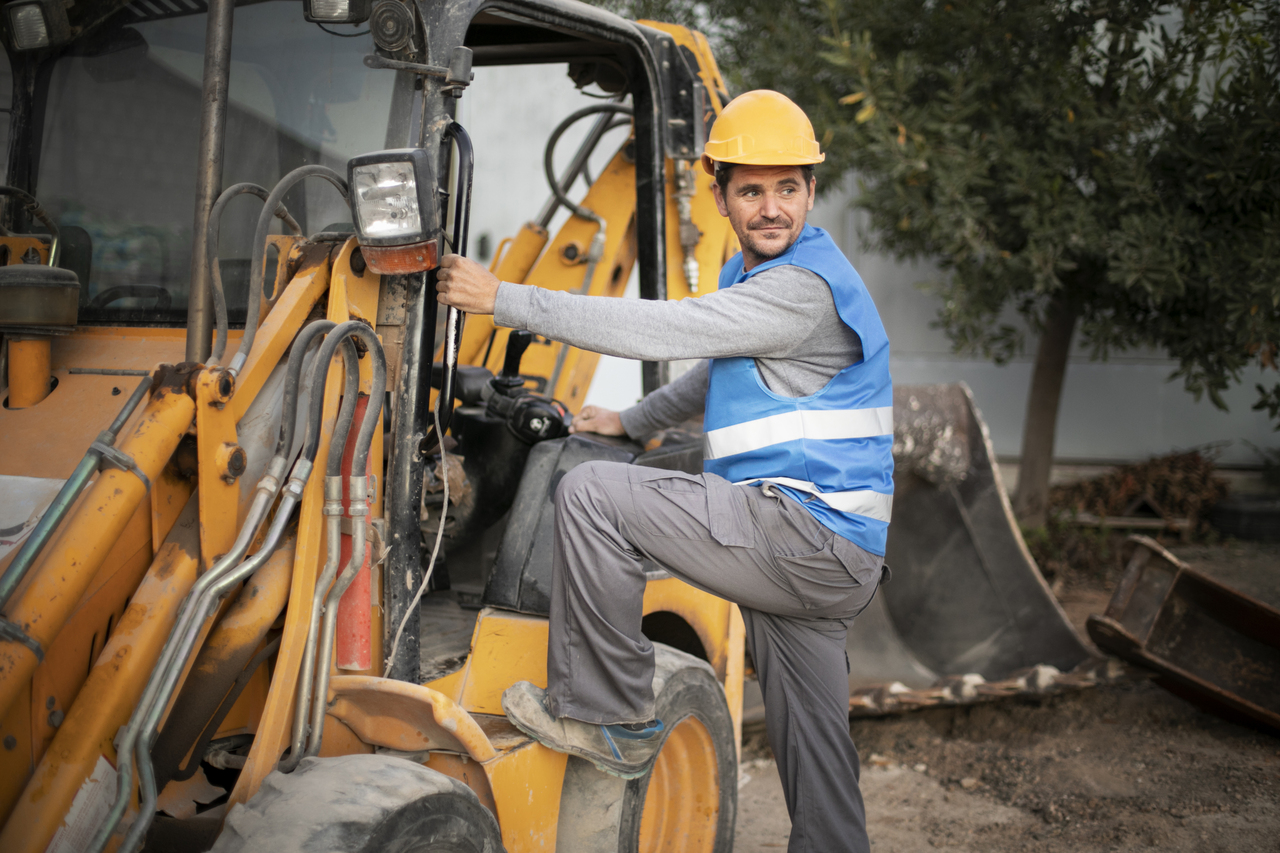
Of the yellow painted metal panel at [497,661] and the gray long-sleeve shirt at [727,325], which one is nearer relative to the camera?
the gray long-sleeve shirt at [727,325]

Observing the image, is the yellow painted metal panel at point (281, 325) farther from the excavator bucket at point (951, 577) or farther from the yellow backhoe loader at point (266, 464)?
the excavator bucket at point (951, 577)

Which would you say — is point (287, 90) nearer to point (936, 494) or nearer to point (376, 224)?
point (376, 224)

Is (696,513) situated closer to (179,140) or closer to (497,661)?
(497,661)

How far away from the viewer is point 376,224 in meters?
2.04

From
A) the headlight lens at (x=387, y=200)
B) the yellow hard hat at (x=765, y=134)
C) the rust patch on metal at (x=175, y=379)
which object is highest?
the yellow hard hat at (x=765, y=134)

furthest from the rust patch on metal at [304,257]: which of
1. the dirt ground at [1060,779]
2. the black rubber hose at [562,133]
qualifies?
the dirt ground at [1060,779]

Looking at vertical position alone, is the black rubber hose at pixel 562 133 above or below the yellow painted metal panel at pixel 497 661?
above

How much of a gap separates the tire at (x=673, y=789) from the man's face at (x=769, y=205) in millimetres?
1130

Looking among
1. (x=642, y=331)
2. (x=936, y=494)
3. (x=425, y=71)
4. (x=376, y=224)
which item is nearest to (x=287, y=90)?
(x=425, y=71)

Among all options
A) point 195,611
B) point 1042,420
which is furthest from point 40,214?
point 1042,420

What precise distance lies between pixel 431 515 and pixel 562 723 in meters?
1.00

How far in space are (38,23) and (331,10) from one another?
2.98 ft

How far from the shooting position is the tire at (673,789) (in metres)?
2.50

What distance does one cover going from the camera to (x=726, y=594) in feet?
8.01
